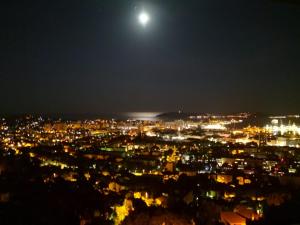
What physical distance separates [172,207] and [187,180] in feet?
5.91

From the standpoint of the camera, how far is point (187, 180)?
5.95 metres

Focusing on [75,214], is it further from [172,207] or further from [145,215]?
[172,207]

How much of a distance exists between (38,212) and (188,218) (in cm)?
148

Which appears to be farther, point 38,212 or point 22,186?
point 22,186

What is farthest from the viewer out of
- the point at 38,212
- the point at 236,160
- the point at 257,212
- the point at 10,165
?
the point at 236,160

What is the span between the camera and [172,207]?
13.7ft

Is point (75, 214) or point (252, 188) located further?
point (252, 188)

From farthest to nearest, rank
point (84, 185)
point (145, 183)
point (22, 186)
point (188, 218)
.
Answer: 1. point (145, 183)
2. point (84, 185)
3. point (22, 186)
4. point (188, 218)

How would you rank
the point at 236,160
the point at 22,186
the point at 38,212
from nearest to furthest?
the point at 38,212
the point at 22,186
the point at 236,160

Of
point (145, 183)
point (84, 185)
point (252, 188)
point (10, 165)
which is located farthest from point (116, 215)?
point (10, 165)

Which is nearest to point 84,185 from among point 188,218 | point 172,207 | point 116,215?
point 116,215

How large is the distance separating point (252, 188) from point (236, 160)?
13.2ft

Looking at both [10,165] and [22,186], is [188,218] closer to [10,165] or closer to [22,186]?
[22,186]

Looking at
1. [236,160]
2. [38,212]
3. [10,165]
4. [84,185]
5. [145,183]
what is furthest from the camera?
[236,160]
